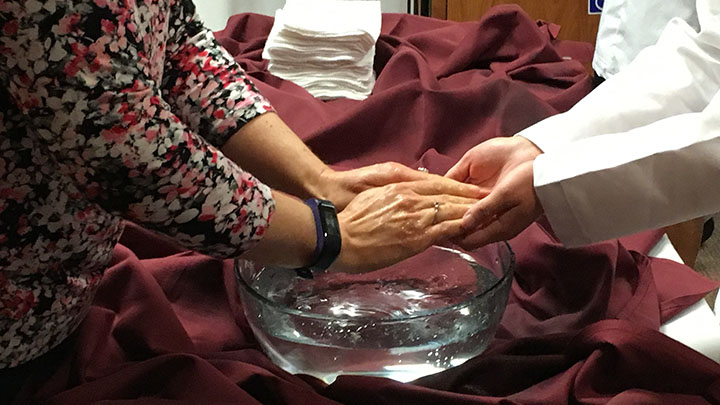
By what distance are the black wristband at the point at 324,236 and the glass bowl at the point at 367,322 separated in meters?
0.05

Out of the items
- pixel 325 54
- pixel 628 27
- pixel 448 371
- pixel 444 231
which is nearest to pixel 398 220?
pixel 444 231

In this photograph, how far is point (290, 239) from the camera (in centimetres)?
72

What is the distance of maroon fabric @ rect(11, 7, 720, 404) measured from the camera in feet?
2.35

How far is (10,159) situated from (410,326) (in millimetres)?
391

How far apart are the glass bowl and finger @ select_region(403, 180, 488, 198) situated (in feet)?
0.24

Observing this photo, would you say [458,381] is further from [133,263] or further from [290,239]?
[133,263]

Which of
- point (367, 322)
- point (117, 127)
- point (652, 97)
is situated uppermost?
point (117, 127)

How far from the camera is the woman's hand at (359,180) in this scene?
0.99 meters

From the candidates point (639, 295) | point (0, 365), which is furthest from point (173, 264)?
point (639, 295)

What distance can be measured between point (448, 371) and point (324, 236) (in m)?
0.18

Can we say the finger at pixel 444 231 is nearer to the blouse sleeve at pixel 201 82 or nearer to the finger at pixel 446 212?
the finger at pixel 446 212

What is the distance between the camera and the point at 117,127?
23.3 inches

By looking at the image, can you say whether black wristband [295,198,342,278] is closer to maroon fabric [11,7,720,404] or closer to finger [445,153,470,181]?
maroon fabric [11,7,720,404]

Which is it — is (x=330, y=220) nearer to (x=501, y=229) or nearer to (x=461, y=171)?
(x=501, y=229)
